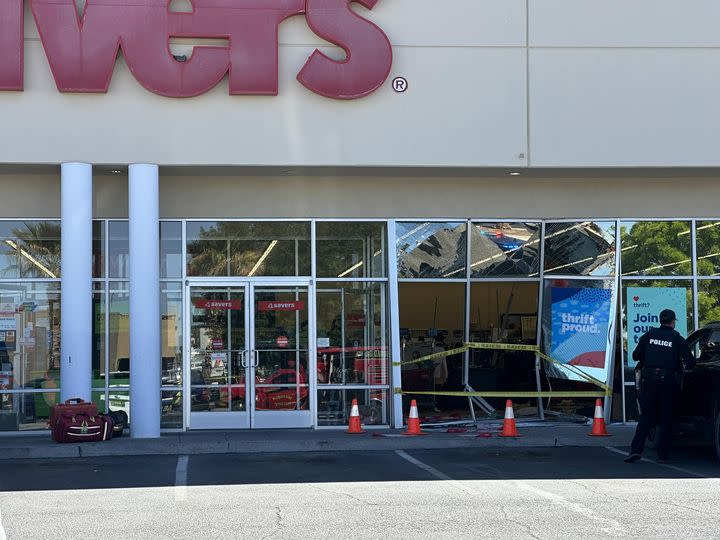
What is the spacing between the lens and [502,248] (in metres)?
17.5

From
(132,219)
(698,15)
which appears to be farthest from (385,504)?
(698,15)

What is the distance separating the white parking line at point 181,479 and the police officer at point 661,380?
217 inches

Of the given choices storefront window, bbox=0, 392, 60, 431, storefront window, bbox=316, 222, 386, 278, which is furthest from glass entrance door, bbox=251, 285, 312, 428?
storefront window, bbox=0, 392, 60, 431

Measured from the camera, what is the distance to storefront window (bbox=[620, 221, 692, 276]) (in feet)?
57.4

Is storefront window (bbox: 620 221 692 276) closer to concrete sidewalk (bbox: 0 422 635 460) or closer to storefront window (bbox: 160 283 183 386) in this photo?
concrete sidewalk (bbox: 0 422 635 460)

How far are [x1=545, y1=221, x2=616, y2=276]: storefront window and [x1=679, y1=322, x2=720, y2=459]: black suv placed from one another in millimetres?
3585

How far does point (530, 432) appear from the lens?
1596 centimetres

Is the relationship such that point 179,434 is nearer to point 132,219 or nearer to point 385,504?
point 132,219

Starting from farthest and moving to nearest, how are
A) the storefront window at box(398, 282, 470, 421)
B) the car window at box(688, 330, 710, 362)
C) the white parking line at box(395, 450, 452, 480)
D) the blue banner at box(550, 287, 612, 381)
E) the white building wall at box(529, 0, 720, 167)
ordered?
the storefront window at box(398, 282, 470, 421)
the blue banner at box(550, 287, 612, 381)
the white building wall at box(529, 0, 720, 167)
the car window at box(688, 330, 710, 362)
the white parking line at box(395, 450, 452, 480)

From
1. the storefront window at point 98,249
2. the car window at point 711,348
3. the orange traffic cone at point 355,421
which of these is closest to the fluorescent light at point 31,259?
the storefront window at point 98,249

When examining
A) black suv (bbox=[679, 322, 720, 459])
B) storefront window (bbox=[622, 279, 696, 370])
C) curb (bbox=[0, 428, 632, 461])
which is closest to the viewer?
black suv (bbox=[679, 322, 720, 459])

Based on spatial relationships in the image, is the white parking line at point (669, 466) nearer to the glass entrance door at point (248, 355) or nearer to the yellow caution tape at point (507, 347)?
the yellow caution tape at point (507, 347)

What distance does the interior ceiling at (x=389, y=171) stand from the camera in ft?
53.1

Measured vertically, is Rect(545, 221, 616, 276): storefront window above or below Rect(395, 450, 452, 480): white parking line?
above
